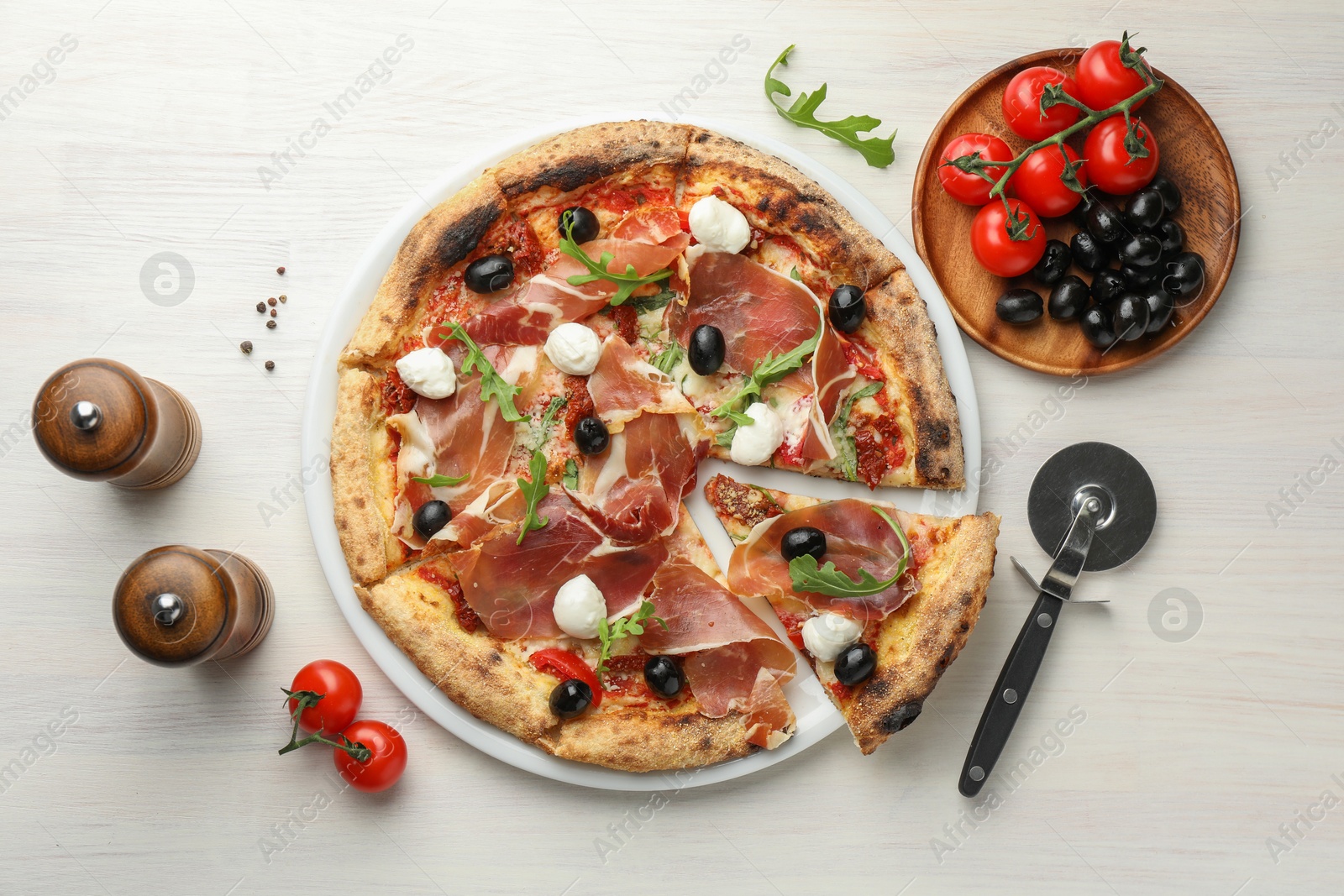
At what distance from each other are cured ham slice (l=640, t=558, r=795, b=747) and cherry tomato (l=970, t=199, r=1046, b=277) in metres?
1.83

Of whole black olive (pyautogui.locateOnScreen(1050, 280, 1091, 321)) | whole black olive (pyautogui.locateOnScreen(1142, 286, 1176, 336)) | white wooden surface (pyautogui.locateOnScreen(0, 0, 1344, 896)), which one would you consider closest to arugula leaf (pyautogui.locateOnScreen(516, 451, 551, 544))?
white wooden surface (pyautogui.locateOnScreen(0, 0, 1344, 896))

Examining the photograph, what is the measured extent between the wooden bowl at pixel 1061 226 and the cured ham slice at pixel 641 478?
137 cm

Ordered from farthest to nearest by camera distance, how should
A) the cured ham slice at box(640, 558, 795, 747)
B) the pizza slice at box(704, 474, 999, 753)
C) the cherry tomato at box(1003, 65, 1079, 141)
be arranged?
the cherry tomato at box(1003, 65, 1079, 141), the cured ham slice at box(640, 558, 795, 747), the pizza slice at box(704, 474, 999, 753)

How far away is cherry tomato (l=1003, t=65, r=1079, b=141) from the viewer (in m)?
3.91

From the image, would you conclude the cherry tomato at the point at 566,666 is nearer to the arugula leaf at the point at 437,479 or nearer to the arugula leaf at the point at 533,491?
the arugula leaf at the point at 533,491

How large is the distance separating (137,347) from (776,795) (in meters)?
3.45

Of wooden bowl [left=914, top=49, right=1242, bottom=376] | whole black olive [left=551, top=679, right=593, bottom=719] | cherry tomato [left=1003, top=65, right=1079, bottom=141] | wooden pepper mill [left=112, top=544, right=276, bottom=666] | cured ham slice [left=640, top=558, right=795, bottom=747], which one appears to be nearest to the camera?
wooden pepper mill [left=112, top=544, right=276, bottom=666]

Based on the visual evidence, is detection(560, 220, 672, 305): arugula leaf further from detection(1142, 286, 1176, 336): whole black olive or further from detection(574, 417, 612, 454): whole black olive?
detection(1142, 286, 1176, 336): whole black olive

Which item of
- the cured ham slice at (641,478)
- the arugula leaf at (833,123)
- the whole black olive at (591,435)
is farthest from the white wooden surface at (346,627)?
the whole black olive at (591,435)

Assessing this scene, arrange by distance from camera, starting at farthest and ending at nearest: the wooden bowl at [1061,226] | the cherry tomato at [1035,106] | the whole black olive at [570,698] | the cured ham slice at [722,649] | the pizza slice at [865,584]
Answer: the wooden bowl at [1061,226], the cherry tomato at [1035,106], the cured ham slice at [722,649], the pizza slice at [865,584], the whole black olive at [570,698]

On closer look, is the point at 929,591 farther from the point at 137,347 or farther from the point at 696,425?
the point at 137,347

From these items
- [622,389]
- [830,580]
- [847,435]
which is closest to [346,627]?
[622,389]

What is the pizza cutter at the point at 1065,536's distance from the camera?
3916mm

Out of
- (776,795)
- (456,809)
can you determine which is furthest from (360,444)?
(776,795)
